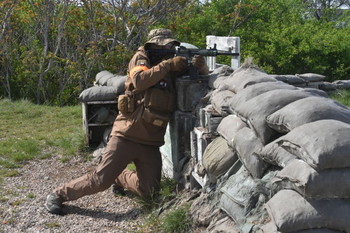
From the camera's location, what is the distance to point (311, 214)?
2.71 meters

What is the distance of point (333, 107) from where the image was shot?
10.2ft

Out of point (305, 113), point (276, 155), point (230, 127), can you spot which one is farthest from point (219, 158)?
point (305, 113)

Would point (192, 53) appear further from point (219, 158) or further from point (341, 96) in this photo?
point (341, 96)

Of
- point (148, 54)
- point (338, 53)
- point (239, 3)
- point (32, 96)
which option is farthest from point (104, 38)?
point (148, 54)

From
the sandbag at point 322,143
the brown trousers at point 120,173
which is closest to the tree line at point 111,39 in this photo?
the brown trousers at point 120,173

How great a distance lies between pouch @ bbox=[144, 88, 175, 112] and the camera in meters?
5.16

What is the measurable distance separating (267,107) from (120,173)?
7.56 ft

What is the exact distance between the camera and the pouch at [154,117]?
518 cm

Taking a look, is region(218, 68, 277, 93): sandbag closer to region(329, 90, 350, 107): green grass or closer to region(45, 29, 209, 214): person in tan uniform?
region(45, 29, 209, 214): person in tan uniform

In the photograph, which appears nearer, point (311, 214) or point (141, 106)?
point (311, 214)

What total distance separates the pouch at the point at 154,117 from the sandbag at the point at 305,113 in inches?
82.3

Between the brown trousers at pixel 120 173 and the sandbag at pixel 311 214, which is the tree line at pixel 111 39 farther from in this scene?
the sandbag at pixel 311 214

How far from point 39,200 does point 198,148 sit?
1.89 metres

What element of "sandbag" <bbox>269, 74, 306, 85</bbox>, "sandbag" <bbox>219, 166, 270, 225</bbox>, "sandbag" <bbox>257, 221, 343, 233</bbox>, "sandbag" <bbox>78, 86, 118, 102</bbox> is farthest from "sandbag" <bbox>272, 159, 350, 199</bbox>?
"sandbag" <bbox>269, 74, 306, 85</bbox>
